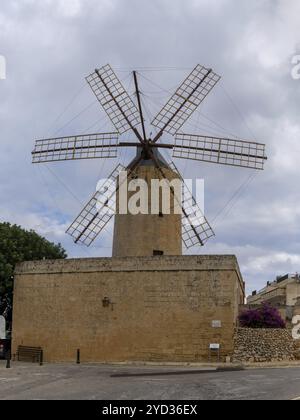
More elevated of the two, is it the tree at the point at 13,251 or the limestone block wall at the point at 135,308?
the tree at the point at 13,251

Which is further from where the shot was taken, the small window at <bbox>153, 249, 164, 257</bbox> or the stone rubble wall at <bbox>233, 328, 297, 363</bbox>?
the small window at <bbox>153, 249, 164, 257</bbox>

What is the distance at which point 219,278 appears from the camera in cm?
2295

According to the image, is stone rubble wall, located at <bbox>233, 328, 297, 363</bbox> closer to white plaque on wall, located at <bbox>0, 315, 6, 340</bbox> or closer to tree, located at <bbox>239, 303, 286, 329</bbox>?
tree, located at <bbox>239, 303, 286, 329</bbox>

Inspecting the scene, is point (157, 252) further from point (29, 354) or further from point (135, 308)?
point (29, 354)

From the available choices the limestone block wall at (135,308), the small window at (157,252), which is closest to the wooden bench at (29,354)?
the limestone block wall at (135,308)

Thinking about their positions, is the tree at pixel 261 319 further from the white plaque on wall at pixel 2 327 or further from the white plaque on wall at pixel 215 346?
the white plaque on wall at pixel 2 327

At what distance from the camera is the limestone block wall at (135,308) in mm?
22797

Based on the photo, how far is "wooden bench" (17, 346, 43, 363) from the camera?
24.7m

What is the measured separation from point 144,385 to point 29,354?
11272mm

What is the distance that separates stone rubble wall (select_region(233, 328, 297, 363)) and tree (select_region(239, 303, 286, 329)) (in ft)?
2.52

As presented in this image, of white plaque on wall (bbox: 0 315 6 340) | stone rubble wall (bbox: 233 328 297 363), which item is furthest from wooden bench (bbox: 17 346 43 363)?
stone rubble wall (bbox: 233 328 297 363)

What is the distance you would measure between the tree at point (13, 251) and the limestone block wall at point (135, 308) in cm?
437
